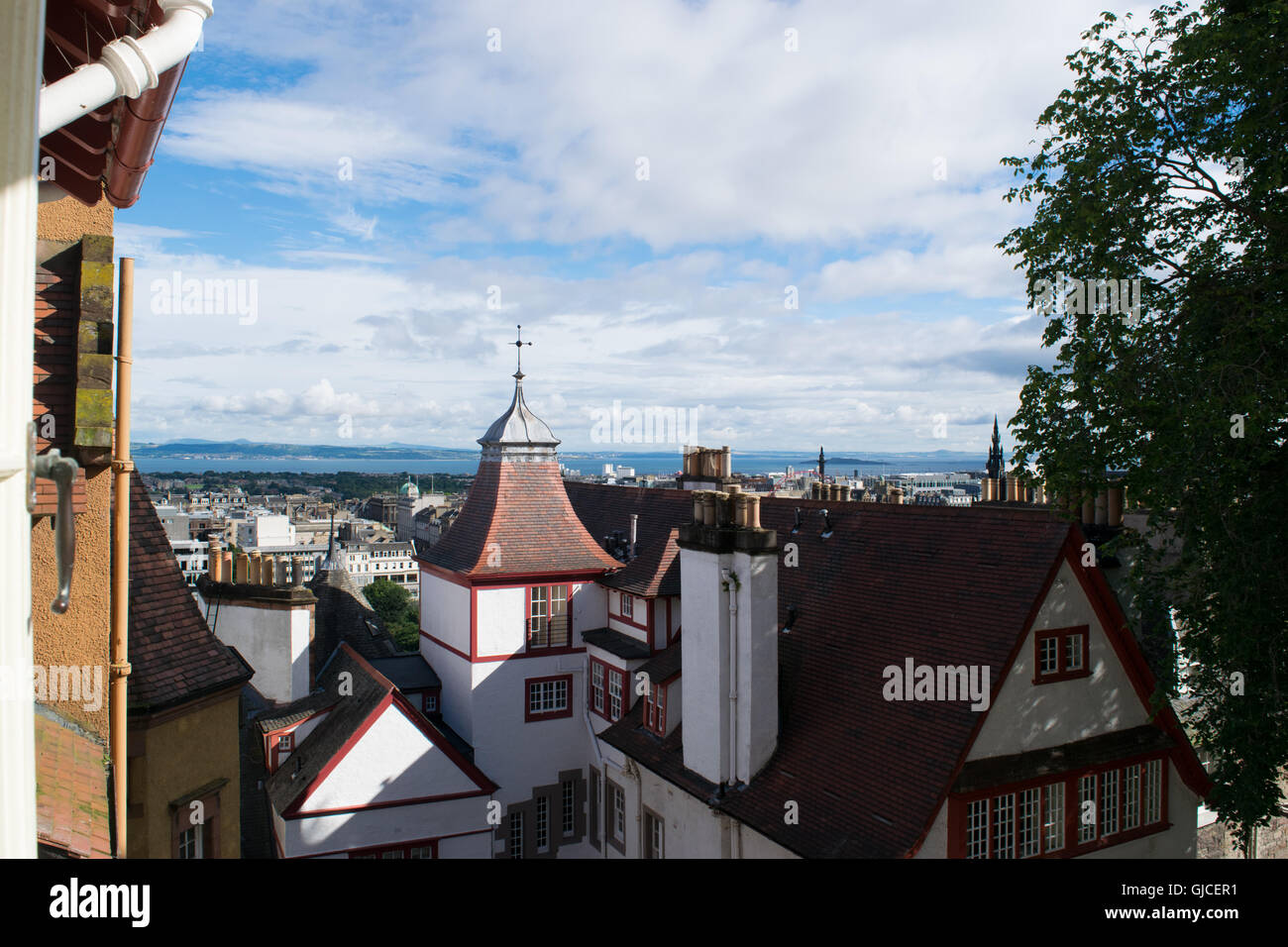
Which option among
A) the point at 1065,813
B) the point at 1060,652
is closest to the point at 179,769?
the point at 1060,652

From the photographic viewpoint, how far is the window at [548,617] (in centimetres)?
2895

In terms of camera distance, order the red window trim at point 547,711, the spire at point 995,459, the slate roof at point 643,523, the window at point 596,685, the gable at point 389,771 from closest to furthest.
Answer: the gable at point 389,771
the slate roof at point 643,523
the window at point 596,685
the red window trim at point 547,711
the spire at point 995,459

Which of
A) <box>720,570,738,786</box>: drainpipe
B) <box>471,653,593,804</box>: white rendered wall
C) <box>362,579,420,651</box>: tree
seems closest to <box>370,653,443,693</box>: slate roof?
<box>471,653,593,804</box>: white rendered wall

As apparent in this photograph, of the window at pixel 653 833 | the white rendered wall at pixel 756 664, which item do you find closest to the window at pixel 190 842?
the white rendered wall at pixel 756 664

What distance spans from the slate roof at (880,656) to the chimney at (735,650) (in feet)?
2.10

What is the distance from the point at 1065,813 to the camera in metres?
17.2

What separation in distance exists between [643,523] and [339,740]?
13069 mm

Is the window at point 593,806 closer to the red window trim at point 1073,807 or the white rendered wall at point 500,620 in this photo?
the white rendered wall at point 500,620

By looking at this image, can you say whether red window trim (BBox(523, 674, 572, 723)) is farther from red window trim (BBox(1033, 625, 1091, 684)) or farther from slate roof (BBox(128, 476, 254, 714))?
red window trim (BBox(1033, 625, 1091, 684))

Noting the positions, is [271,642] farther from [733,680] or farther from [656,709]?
[733,680]

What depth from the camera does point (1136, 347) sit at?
16688mm

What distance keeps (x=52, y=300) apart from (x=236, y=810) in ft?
29.1
